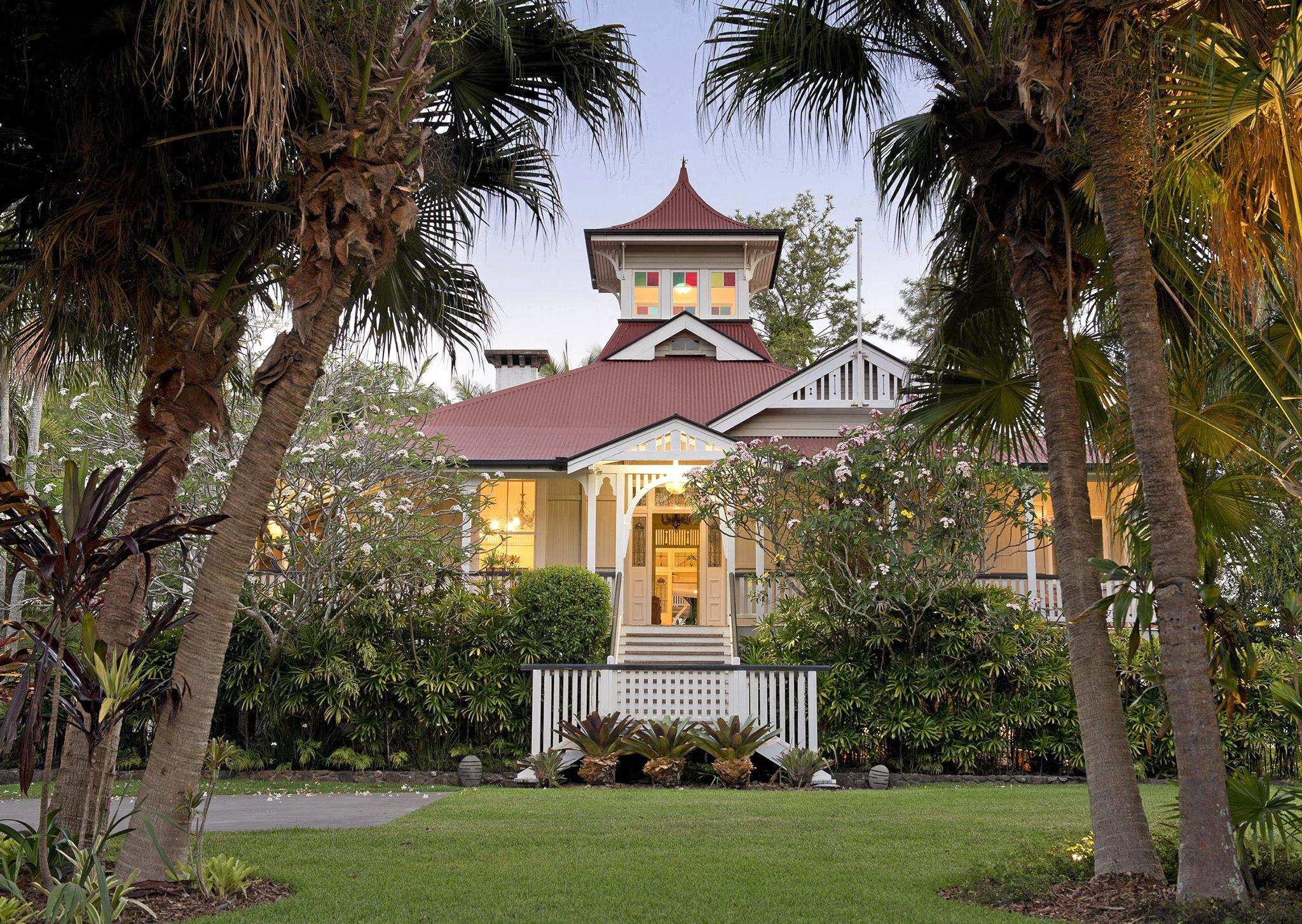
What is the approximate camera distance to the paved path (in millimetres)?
8367

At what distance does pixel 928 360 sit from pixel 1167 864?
13.5 feet

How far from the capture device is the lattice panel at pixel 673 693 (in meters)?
12.5

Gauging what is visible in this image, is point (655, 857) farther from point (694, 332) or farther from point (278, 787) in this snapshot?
point (694, 332)

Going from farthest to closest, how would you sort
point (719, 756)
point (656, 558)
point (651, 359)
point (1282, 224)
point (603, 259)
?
point (603, 259) → point (651, 359) → point (656, 558) → point (719, 756) → point (1282, 224)

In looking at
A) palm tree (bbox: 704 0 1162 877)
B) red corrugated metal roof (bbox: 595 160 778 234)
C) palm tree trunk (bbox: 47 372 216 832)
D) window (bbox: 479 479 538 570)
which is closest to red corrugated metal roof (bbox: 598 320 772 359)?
red corrugated metal roof (bbox: 595 160 778 234)

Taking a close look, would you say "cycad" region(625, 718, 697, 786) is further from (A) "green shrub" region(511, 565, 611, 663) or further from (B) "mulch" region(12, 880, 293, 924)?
(B) "mulch" region(12, 880, 293, 924)

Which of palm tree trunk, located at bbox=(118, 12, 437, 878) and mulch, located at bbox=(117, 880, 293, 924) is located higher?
palm tree trunk, located at bbox=(118, 12, 437, 878)

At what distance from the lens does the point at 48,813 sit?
16.1ft

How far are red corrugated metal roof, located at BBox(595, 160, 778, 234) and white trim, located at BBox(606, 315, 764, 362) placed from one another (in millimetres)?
2339

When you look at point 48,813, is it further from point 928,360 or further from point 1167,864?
point 928,360

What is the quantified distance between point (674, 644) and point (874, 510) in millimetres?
3873

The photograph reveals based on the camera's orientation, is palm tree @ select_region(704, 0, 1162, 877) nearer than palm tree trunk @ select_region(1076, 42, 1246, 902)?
No

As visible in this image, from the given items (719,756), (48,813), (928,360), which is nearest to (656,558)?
(719,756)

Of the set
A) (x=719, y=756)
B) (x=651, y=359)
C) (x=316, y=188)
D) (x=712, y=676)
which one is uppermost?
(x=651, y=359)
